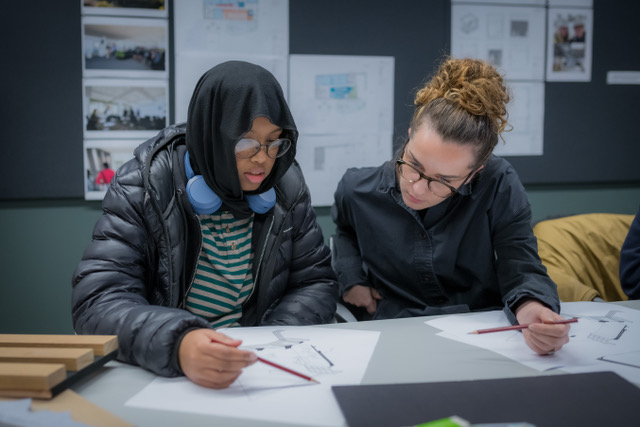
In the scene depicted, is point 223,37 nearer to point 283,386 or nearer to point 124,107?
point 124,107

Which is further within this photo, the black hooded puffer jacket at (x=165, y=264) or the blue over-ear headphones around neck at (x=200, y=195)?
the blue over-ear headphones around neck at (x=200, y=195)

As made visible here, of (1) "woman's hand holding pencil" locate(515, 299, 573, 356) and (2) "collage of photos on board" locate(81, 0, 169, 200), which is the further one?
(2) "collage of photos on board" locate(81, 0, 169, 200)

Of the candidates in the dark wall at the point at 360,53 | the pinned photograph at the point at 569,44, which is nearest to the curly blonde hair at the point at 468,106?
the dark wall at the point at 360,53

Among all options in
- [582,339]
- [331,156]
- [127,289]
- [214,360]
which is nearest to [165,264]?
[127,289]

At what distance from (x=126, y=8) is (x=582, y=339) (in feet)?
6.83

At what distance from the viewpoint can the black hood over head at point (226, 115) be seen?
125cm

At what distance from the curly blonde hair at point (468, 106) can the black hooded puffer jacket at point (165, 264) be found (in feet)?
1.42

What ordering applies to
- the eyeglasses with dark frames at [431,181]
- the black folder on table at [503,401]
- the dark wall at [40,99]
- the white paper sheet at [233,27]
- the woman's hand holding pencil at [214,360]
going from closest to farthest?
the black folder on table at [503,401] < the woman's hand holding pencil at [214,360] < the eyeglasses with dark frames at [431,181] < the dark wall at [40,99] < the white paper sheet at [233,27]

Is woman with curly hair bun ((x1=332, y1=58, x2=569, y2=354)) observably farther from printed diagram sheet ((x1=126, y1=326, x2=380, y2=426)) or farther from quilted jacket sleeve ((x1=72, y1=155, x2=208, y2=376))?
quilted jacket sleeve ((x1=72, y1=155, x2=208, y2=376))

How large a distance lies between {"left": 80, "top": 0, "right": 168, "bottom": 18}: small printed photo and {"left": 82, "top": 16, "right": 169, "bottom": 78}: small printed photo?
2 centimetres

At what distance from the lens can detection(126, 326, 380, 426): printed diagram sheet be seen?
2.69 ft

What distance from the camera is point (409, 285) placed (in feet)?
5.38

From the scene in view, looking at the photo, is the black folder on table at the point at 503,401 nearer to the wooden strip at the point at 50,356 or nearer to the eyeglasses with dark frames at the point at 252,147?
the wooden strip at the point at 50,356

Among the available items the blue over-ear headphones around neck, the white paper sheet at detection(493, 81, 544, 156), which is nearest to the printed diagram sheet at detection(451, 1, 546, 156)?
the white paper sheet at detection(493, 81, 544, 156)
